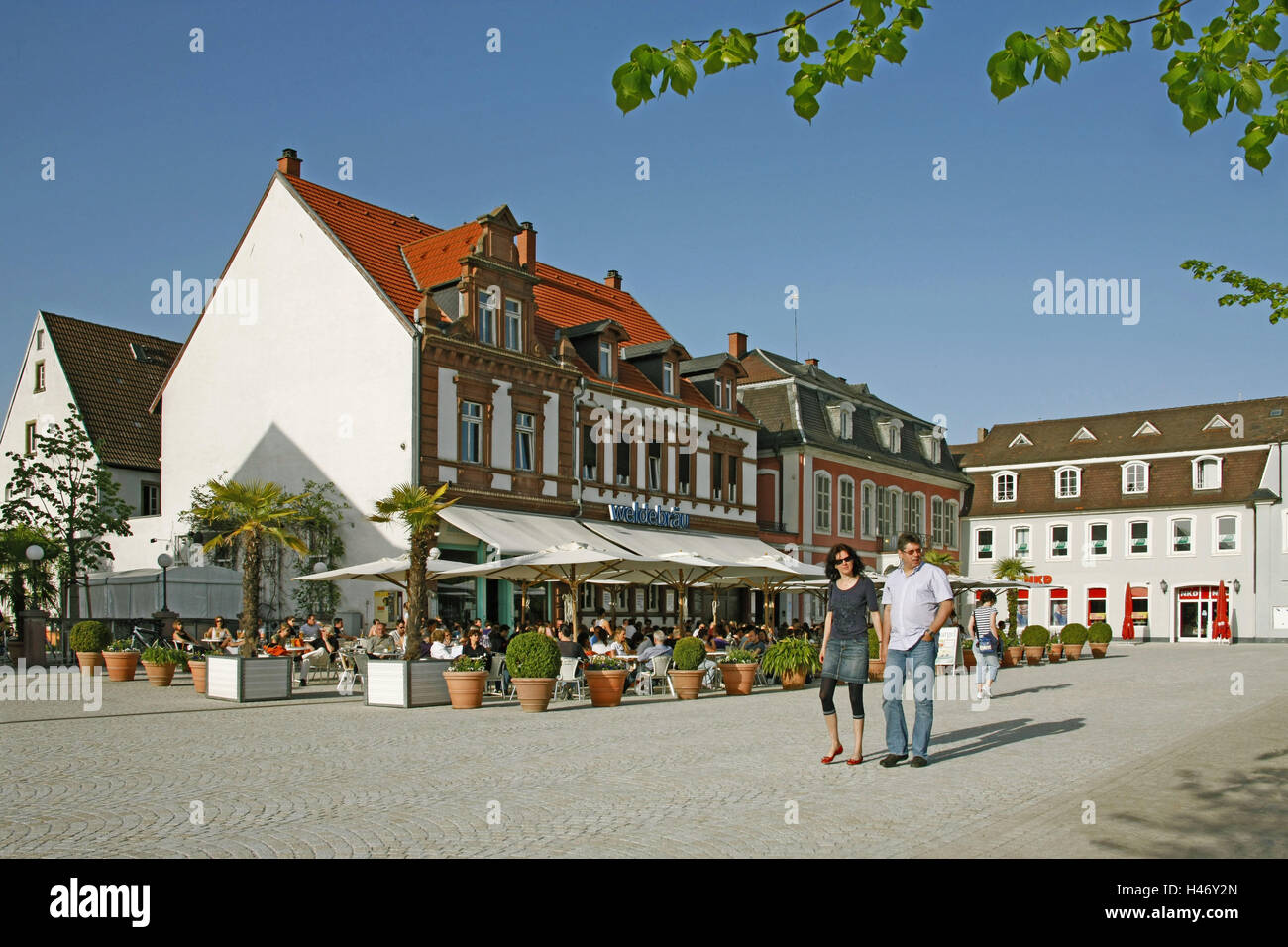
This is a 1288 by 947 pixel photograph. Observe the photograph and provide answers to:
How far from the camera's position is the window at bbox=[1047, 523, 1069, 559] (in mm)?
60531

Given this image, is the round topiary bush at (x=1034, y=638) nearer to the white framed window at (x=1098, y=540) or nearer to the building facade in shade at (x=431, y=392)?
the building facade in shade at (x=431, y=392)

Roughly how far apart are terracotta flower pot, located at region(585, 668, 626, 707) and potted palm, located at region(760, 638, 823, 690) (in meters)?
4.24

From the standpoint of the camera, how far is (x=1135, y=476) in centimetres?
5928

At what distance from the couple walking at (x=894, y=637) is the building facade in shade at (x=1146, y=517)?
159 feet

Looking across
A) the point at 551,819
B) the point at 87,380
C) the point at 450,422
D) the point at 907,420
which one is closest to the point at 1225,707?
the point at 551,819

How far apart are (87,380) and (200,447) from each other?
722 centimetres

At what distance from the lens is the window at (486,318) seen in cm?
3156

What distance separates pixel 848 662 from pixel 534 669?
7.18 m

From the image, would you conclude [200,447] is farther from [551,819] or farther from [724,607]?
[551,819]

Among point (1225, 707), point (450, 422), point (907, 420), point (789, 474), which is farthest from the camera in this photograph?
point (907, 420)

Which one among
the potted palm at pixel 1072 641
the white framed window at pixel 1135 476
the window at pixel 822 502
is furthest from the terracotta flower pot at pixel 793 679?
the white framed window at pixel 1135 476

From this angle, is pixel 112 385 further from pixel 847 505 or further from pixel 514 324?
pixel 847 505

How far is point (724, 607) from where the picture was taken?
41.1 metres

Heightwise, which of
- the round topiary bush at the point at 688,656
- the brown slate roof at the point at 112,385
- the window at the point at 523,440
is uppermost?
the brown slate roof at the point at 112,385
